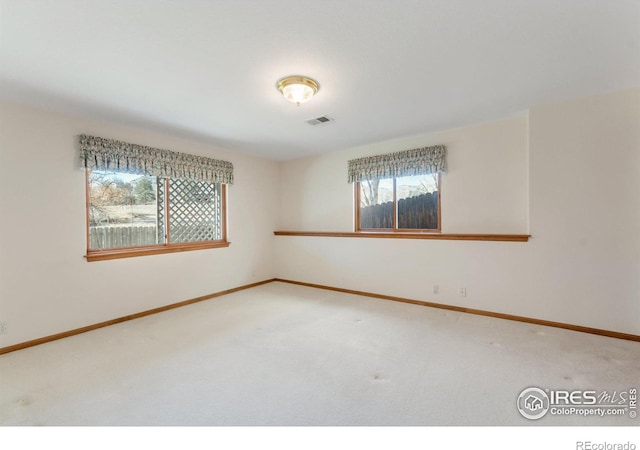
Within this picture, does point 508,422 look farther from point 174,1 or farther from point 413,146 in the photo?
point 413,146

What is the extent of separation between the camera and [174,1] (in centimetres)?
146

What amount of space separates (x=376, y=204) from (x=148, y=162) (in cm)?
309

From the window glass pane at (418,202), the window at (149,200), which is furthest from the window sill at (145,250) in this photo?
the window glass pane at (418,202)

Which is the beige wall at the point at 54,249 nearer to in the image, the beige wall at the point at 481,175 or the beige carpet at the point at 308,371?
the beige carpet at the point at 308,371

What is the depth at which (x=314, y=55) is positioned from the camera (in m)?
1.95

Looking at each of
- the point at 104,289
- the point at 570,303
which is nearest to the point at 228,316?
the point at 104,289

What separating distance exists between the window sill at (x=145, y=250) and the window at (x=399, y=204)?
2238 mm

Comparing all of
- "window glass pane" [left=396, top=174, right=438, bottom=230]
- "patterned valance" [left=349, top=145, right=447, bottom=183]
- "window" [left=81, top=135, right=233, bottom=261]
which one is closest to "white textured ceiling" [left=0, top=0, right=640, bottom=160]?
"window" [left=81, top=135, right=233, bottom=261]

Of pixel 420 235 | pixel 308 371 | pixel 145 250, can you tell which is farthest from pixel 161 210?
pixel 420 235

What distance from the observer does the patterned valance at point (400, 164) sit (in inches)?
143

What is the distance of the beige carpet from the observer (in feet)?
5.42

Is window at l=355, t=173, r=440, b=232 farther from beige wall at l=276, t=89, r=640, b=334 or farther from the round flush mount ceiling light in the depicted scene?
the round flush mount ceiling light

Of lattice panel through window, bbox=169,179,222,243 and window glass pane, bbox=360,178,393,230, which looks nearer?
lattice panel through window, bbox=169,179,222,243

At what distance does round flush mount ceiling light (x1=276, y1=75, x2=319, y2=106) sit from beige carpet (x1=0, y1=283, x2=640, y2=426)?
215 centimetres
